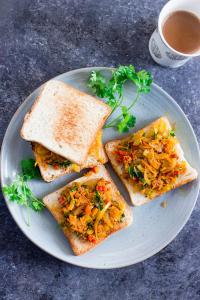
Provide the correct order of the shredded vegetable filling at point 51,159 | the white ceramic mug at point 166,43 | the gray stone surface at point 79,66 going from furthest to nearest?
1. the gray stone surface at point 79,66
2. the shredded vegetable filling at point 51,159
3. the white ceramic mug at point 166,43

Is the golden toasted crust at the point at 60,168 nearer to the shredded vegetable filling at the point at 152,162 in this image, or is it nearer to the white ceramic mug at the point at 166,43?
the shredded vegetable filling at the point at 152,162

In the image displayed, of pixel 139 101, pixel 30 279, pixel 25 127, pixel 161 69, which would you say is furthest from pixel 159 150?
pixel 30 279

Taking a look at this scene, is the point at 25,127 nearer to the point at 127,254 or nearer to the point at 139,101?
the point at 139,101

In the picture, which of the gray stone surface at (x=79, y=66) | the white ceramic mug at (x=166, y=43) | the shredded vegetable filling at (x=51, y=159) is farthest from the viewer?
the gray stone surface at (x=79, y=66)

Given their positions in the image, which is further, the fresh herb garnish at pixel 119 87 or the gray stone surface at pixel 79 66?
the gray stone surface at pixel 79 66

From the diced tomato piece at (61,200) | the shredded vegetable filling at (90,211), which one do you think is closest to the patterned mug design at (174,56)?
the shredded vegetable filling at (90,211)

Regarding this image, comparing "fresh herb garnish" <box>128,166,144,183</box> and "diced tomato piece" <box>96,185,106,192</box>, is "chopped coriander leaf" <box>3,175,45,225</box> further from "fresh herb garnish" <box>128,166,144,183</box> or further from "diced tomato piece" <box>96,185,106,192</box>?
"fresh herb garnish" <box>128,166,144,183</box>
